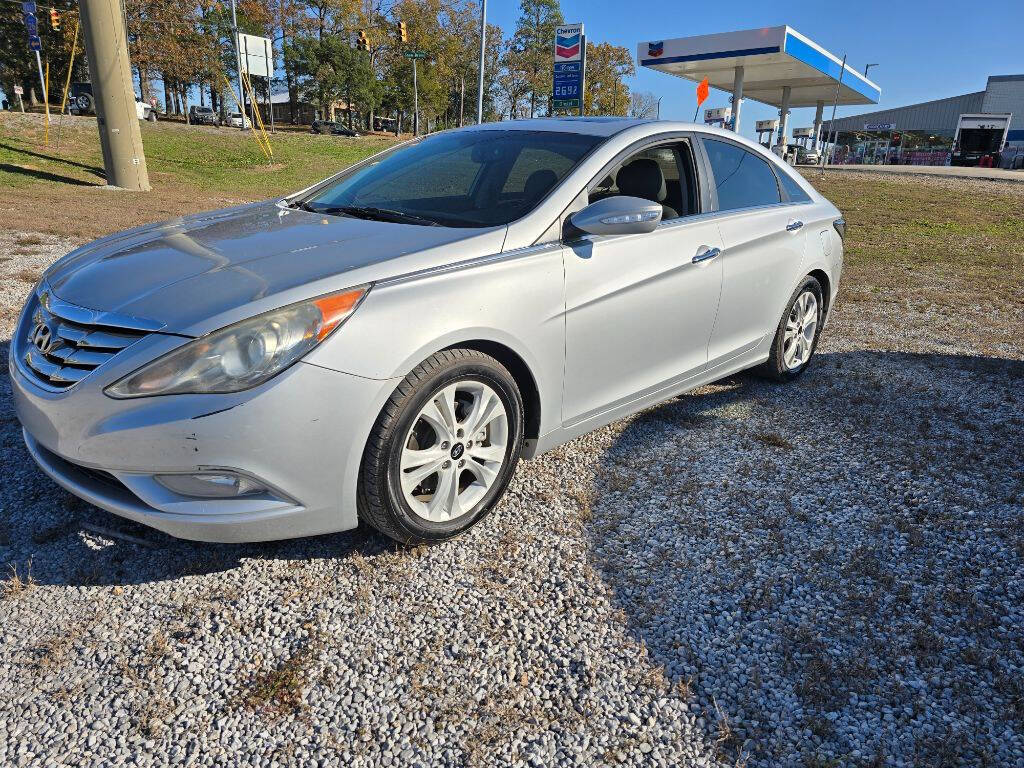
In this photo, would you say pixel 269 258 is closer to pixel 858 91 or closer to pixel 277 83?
pixel 858 91

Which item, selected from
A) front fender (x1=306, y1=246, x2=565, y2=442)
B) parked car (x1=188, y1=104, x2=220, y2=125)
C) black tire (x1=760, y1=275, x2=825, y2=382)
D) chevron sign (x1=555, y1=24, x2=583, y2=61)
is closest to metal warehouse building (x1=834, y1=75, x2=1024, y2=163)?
chevron sign (x1=555, y1=24, x2=583, y2=61)

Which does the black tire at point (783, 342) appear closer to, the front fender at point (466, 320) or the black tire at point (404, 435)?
the front fender at point (466, 320)

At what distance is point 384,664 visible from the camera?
2201mm

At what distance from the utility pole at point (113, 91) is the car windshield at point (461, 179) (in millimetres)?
13585

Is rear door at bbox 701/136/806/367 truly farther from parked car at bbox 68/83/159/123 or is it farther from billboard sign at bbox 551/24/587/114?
parked car at bbox 68/83/159/123

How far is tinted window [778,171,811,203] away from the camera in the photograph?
455 cm

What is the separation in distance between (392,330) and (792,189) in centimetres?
328

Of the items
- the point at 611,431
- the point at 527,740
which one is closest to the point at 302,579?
the point at 527,740

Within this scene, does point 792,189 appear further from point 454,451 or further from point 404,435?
point 404,435

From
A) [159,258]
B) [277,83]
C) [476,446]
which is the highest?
[277,83]

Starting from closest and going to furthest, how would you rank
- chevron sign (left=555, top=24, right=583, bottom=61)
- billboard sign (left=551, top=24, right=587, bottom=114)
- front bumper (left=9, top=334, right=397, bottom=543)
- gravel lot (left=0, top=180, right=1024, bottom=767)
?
gravel lot (left=0, top=180, right=1024, bottom=767) → front bumper (left=9, top=334, right=397, bottom=543) → chevron sign (left=555, top=24, right=583, bottom=61) → billboard sign (left=551, top=24, right=587, bottom=114)

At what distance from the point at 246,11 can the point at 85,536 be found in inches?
1805

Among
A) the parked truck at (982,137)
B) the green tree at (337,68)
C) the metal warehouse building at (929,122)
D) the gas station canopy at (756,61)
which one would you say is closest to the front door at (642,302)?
the gas station canopy at (756,61)

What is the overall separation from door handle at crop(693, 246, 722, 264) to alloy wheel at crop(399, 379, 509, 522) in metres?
1.39
